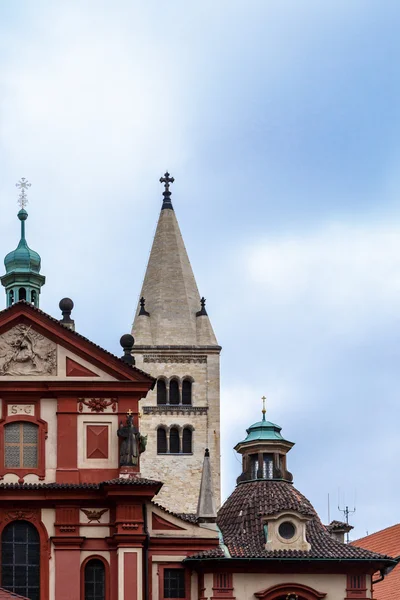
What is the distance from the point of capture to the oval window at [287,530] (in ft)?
167

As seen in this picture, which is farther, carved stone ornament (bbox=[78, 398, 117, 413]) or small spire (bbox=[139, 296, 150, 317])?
small spire (bbox=[139, 296, 150, 317])

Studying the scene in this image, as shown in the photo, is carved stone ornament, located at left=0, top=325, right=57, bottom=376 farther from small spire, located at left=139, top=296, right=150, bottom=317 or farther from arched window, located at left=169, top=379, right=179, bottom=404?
small spire, located at left=139, top=296, right=150, bottom=317

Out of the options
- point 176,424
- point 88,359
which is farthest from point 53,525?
point 176,424

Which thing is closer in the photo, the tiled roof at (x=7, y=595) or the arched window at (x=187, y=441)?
the tiled roof at (x=7, y=595)

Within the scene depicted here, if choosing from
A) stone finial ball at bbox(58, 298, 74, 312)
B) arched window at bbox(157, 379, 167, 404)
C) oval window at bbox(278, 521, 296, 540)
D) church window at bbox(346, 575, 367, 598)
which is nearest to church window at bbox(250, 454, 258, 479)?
oval window at bbox(278, 521, 296, 540)

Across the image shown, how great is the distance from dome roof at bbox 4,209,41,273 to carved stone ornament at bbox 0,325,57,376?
5.23 m

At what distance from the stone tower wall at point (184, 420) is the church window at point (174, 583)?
4255 cm

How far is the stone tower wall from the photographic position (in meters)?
94.4

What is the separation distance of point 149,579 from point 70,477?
3.67m

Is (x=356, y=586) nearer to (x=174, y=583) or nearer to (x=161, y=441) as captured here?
(x=174, y=583)

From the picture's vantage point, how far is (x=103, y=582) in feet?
160

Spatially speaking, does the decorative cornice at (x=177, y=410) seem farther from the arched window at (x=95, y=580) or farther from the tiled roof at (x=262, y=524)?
the arched window at (x=95, y=580)

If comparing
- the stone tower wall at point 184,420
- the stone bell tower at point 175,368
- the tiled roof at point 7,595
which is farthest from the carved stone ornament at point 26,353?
the stone bell tower at point 175,368

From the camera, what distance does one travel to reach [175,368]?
98375 millimetres
